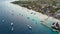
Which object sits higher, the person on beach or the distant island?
the person on beach

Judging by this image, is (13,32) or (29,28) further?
(29,28)

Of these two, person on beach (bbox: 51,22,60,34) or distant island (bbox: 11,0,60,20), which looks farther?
distant island (bbox: 11,0,60,20)

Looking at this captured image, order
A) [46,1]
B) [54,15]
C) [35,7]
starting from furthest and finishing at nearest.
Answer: [46,1] < [35,7] < [54,15]

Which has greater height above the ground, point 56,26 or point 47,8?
point 56,26

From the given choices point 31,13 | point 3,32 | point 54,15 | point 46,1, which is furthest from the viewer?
point 46,1

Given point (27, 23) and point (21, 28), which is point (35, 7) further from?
point (21, 28)

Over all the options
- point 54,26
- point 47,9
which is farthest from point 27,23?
point 47,9

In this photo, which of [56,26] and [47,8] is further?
[47,8]

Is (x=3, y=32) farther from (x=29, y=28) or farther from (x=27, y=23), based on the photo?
(x=27, y=23)

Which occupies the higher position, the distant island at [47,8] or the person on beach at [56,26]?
the person on beach at [56,26]

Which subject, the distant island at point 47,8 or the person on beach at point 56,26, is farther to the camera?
the distant island at point 47,8
